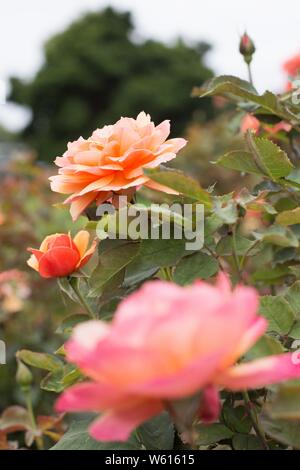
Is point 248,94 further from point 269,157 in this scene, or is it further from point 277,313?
point 277,313

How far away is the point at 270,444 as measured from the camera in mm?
571

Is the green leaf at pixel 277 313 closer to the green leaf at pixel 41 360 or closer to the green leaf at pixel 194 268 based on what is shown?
the green leaf at pixel 194 268

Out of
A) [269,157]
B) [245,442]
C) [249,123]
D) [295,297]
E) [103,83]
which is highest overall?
[103,83]

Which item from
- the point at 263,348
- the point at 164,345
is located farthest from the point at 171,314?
the point at 263,348

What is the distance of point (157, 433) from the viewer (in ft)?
1.82

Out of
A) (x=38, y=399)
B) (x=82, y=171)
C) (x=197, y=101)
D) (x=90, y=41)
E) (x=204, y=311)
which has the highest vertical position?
(x=90, y=41)

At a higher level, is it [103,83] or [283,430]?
[103,83]

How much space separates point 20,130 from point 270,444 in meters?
15.8

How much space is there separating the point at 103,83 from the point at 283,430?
593 inches

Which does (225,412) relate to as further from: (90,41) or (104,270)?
(90,41)

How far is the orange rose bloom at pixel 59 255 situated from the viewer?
61cm

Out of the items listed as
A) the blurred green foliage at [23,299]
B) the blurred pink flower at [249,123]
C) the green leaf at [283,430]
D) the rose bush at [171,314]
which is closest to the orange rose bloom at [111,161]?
the rose bush at [171,314]

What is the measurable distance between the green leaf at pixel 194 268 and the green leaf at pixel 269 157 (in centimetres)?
10

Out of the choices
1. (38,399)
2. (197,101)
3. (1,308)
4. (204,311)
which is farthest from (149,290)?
(197,101)
